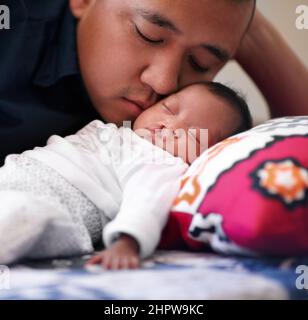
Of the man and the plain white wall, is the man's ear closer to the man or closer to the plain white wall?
the man

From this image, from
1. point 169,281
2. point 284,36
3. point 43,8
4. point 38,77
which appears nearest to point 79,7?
point 43,8

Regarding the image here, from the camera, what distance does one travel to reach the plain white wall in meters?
1.27

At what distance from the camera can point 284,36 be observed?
51.8 inches

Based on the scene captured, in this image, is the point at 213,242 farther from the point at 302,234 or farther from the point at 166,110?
the point at 166,110

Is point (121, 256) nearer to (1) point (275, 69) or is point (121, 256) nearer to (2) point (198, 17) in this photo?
(2) point (198, 17)

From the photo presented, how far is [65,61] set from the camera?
114 centimetres

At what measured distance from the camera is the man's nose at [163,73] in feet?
3.45

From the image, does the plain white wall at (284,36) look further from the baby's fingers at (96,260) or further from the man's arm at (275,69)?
the baby's fingers at (96,260)

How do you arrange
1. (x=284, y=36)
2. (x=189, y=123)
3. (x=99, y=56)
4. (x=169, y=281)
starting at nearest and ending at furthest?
(x=169, y=281) < (x=189, y=123) < (x=99, y=56) < (x=284, y=36)

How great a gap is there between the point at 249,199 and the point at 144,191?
18 centimetres

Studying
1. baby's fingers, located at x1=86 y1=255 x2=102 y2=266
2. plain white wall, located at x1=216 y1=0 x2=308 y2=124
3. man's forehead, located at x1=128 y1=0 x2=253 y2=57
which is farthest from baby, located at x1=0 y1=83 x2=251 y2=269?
plain white wall, located at x1=216 y1=0 x2=308 y2=124

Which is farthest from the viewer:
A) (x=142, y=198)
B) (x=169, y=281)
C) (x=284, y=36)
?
(x=284, y=36)

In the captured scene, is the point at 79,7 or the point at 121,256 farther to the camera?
the point at 79,7
